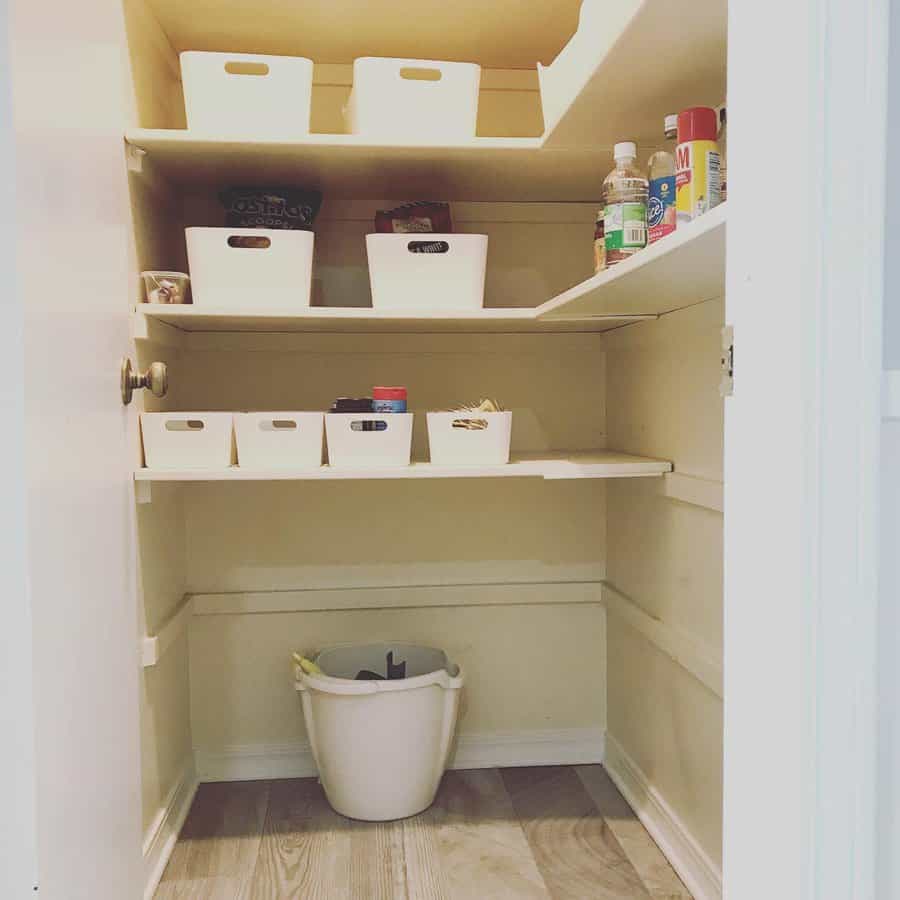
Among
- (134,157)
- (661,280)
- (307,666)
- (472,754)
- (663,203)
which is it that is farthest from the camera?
(472,754)

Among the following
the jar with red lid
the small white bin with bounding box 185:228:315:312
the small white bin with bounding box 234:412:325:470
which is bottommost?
the small white bin with bounding box 234:412:325:470

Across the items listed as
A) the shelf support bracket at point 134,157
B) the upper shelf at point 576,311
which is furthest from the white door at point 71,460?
the upper shelf at point 576,311

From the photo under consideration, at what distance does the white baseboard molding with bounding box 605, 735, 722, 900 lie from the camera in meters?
1.72

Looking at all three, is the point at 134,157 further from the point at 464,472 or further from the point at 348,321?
the point at 464,472

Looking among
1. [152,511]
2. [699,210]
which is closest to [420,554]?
[152,511]

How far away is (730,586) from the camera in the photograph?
765 mm

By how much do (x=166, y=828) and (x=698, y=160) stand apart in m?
1.70

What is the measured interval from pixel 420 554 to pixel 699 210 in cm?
134

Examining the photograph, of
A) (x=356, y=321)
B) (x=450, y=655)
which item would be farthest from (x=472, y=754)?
(x=356, y=321)

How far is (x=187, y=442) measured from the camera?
1.84m

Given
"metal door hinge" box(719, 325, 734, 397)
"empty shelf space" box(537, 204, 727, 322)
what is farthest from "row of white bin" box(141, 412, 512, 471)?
"metal door hinge" box(719, 325, 734, 397)

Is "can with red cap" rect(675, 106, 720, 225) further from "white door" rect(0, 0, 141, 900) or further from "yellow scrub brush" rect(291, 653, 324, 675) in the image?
"yellow scrub brush" rect(291, 653, 324, 675)

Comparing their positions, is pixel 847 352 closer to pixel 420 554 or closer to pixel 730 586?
pixel 730 586

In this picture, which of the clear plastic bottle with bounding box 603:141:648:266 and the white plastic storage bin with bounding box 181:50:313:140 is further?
the white plastic storage bin with bounding box 181:50:313:140
